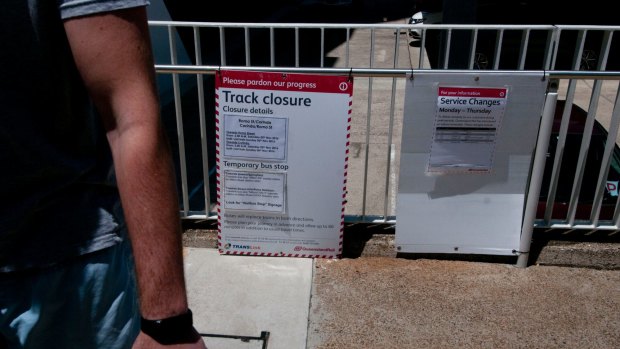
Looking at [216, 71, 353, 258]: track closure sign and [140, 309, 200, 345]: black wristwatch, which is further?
[216, 71, 353, 258]: track closure sign

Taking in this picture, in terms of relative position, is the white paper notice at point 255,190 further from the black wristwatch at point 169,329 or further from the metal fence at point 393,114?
the black wristwatch at point 169,329

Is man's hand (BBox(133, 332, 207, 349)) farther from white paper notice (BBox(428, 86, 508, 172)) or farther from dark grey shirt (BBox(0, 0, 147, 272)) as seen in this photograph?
white paper notice (BBox(428, 86, 508, 172))

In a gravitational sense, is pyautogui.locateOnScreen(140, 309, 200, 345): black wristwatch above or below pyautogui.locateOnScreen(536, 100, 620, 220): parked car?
above

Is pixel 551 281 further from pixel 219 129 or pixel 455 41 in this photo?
pixel 455 41

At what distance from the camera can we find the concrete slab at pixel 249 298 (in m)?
3.43

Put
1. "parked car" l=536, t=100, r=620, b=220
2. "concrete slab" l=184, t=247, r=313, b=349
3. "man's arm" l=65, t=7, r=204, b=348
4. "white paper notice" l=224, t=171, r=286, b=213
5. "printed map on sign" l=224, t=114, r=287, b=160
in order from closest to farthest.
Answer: "man's arm" l=65, t=7, r=204, b=348 → "concrete slab" l=184, t=247, r=313, b=349 → "printed map on sign" l=224, t=114, r=287, b=160 → "white paper notice" l=224, t=171, r=286, b=213 → "parked car" l=536, t=100, r=620, b=220

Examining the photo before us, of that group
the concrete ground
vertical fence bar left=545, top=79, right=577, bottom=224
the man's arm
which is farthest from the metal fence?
the man's arm

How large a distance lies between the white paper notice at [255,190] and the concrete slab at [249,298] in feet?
1.46

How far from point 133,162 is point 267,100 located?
2650mm

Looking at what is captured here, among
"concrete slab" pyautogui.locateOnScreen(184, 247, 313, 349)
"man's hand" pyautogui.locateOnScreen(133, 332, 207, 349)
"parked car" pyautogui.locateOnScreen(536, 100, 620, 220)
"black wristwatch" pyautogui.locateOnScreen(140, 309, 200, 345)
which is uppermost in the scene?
"black wristwatch" pyautogui.locateOnScreen(140, 309, 200, 345)

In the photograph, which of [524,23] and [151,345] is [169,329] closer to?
[151,345]

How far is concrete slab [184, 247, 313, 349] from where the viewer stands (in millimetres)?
3430

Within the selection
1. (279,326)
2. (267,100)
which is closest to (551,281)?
(279,326)

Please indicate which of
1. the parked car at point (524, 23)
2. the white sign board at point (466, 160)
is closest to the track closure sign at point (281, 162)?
the white sign board at point (466, 160)
